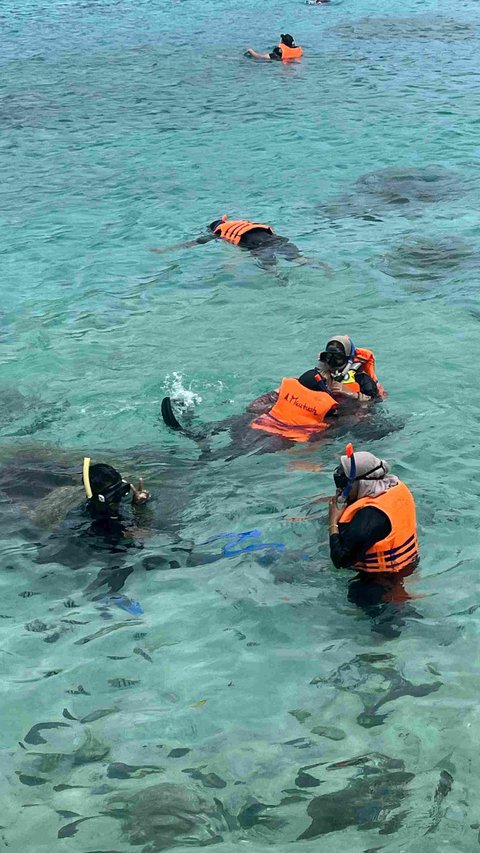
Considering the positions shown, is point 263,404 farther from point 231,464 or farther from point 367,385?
point 367,385

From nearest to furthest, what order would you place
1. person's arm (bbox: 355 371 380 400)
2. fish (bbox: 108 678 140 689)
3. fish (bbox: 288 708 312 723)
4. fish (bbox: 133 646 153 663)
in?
1. fish (bbox: 288 708 312 723)
2. fish (bbox: 108 678 140 689)
3. fish (bbox: 133 646 153 663)
4. person's arm (bbox: 355 371 380 400)

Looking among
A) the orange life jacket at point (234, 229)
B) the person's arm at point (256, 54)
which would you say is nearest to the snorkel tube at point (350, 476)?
the orange life jacket at point (234, 229)

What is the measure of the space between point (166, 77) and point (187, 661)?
23.0 metres

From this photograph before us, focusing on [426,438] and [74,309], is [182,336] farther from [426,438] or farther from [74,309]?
[426,438]

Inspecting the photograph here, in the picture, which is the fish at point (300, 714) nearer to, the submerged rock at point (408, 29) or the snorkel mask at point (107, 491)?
the snorkel mask at point (107, 491)

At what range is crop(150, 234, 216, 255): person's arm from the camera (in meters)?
15.4

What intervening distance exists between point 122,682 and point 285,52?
24162mm

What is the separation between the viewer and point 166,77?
26500 millimetres

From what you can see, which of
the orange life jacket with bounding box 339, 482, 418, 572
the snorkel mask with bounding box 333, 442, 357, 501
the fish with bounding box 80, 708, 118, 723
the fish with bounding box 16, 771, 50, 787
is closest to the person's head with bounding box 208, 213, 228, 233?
the snorkel mask with bounding box 333, 442, 357, 501

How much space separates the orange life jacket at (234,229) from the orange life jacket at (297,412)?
19.0 ft

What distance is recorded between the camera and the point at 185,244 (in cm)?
1572

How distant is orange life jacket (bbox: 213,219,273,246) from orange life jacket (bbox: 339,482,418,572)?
8.62 meters

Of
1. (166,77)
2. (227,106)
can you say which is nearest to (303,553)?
(227,106)

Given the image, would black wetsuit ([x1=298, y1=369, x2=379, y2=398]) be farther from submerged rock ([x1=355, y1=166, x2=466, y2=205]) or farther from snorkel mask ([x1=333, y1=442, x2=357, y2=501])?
submerged rock ([x1=355, y1=166, x2=466, y2=205])
